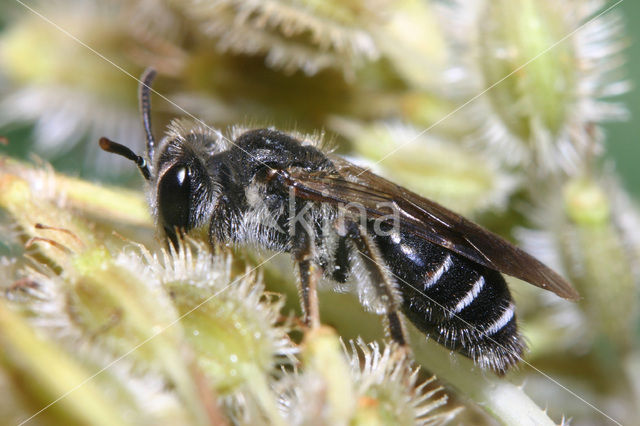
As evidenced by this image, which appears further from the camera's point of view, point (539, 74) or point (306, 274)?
point (539, 74)

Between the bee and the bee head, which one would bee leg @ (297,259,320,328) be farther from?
the bee head

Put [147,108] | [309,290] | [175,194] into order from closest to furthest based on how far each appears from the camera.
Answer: [309,290]
[175,194]
[147,108]

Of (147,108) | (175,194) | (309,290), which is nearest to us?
(309,290)

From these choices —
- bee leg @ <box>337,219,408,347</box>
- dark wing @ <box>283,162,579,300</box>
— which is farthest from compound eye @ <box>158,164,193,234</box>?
bee leg @ <box>337,219,408,347</box>

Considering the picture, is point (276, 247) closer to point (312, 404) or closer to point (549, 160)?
point (312, 404)

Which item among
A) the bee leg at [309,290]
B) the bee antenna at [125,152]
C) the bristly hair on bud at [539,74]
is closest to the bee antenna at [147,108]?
the bee antenna at [125,152]

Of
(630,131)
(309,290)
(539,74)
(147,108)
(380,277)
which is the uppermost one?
(630,131)

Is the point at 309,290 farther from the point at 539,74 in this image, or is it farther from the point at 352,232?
the point at 539,74

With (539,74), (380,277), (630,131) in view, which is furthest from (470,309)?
(630,131)
